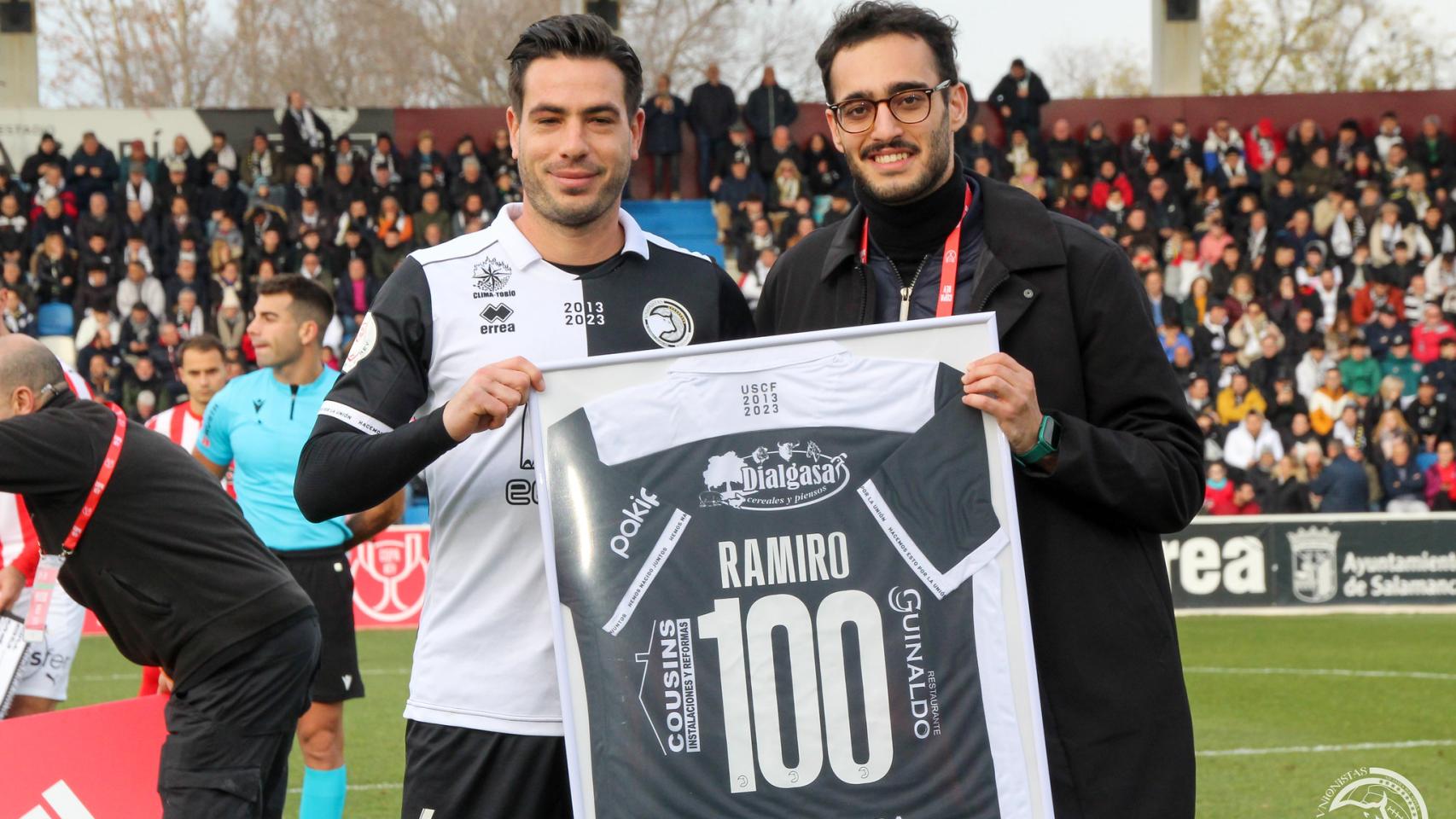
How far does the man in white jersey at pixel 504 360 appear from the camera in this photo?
3.20m

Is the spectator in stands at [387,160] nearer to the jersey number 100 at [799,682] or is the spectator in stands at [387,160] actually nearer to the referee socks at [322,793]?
the referee socks at [322,793]

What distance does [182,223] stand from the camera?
2203 centimetres

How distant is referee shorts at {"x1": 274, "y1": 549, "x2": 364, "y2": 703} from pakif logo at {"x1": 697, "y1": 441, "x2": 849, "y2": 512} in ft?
13.6

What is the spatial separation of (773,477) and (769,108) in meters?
21.9

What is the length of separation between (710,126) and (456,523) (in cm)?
2169

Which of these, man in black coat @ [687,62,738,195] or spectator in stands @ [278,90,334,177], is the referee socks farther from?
man in black coat @ [687,62,738,195]

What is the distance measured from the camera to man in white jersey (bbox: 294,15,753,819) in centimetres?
320

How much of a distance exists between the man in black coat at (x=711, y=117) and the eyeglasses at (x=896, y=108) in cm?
2151

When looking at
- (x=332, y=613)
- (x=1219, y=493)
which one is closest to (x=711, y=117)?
(x=1219, y=493)

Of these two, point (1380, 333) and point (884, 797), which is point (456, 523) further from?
point (1380, 333)

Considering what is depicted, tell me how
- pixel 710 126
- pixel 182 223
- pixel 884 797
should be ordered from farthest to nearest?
pixel 710 126, pixel 182 223, pixel 884 797

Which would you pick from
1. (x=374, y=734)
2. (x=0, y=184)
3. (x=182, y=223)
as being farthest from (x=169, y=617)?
(x=0, y=184)

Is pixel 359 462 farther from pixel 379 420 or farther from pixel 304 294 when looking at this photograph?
pixel 304 294

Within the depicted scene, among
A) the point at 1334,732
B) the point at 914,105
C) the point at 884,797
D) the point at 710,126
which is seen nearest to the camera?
the point at 884,797
